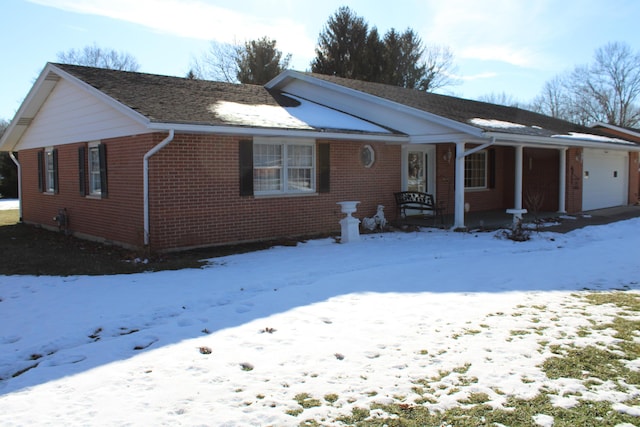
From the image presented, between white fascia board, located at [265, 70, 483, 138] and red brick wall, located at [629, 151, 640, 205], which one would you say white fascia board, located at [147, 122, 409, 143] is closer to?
white fascia board, located at [265, 70, 483, 138]

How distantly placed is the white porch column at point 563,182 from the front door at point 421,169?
13.8 ft

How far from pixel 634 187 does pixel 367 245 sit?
1612 cm

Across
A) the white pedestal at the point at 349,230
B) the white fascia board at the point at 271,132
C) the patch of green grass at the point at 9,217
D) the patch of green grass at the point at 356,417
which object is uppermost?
the white fascia board at the point at 271,132

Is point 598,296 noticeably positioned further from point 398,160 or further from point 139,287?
point 398,160

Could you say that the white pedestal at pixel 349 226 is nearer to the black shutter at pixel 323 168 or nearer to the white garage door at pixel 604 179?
the black shutter at pixel 323 168

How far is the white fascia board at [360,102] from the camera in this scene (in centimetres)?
1252

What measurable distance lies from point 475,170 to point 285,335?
13.8 meters

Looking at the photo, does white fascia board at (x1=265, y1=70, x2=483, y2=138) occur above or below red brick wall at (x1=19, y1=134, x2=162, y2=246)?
above

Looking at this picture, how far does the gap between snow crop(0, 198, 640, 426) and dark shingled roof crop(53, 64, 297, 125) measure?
10.3 feet

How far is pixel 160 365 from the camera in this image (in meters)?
4.56

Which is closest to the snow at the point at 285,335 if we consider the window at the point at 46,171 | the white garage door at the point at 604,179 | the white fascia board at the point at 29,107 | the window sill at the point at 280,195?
the window sill at the point at 280,195

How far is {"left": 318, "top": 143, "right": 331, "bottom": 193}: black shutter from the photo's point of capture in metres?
12.7

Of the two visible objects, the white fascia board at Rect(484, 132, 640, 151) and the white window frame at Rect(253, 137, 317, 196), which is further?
the white fascia board at Rect(484, 132, 640, 151)

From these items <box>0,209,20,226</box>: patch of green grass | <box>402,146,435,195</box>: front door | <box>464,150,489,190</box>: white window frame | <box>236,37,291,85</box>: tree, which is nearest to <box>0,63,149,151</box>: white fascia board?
<box>0,209,20,226</box>: patch of green grass
